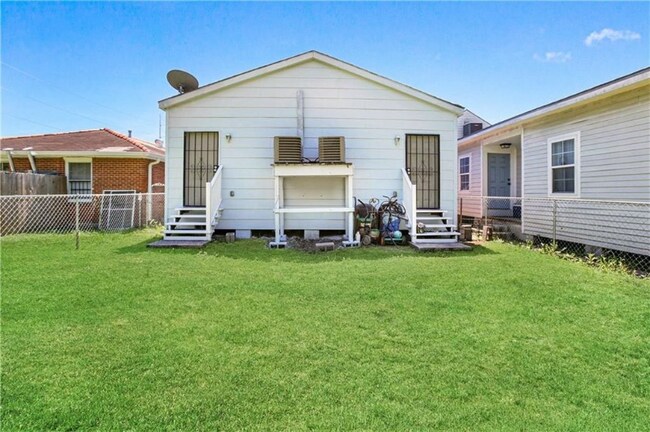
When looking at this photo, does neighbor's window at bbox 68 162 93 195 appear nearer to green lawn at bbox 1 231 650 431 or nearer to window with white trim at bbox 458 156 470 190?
green lawn at bbox 1 231 650 431

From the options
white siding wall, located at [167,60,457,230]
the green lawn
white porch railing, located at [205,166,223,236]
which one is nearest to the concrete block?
white siding wall, located at [167,60,457,230]

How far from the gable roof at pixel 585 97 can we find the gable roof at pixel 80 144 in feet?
37.3

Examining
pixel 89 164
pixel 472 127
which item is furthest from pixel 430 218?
pixel 89 164

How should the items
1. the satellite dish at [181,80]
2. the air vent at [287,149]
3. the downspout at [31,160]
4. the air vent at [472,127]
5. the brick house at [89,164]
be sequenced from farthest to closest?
1. the air vent at [472,127]
2. the brick house at [89,164]
3. the downspout at [31,160]
4. the satellite dish at [181,80]
5. the air vent at [287,149]

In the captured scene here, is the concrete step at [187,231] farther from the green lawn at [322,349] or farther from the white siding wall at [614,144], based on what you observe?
the white siding wall at [614,144]

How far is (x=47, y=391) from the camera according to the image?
2070 mm

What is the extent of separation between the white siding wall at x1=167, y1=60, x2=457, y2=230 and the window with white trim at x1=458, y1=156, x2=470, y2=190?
5.50 m

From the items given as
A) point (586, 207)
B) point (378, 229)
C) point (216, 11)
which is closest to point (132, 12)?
point (216, 11)

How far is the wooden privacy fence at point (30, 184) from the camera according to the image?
909cm

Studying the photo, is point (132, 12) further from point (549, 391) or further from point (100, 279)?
point (549, 391)

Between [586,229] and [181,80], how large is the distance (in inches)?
394

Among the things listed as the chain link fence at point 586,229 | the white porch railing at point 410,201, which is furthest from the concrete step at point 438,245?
the chain link fence at point 586,229

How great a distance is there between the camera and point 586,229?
23.3 ft

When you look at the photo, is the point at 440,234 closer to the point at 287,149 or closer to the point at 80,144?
the point at 287,149
